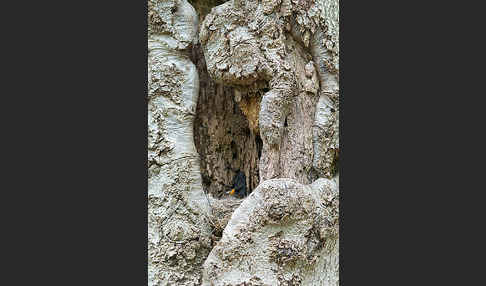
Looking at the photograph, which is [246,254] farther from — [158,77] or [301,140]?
[158,77]

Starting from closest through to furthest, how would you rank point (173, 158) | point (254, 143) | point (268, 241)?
point (268, 241) < point (173, 158) < point (254, 143)

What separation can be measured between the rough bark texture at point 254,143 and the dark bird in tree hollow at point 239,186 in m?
0.05

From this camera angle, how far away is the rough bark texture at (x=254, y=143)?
2928mm

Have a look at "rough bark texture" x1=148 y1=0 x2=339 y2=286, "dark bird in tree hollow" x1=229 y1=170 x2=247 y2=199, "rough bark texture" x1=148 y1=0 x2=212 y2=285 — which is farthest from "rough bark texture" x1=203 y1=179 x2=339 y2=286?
"dark bird in tree hollow" x1=229 y1=170 x2=247 y2=199

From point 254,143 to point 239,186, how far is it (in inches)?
10.4

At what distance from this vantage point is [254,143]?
3.30 meters

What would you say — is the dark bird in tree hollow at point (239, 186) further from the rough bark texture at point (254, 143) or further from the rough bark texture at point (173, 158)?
the rough bark texture at point (173, 158)

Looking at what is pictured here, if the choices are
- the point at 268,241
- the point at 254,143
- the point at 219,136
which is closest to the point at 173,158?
the point at 219,136

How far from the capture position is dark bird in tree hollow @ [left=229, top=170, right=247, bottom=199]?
3328 mm

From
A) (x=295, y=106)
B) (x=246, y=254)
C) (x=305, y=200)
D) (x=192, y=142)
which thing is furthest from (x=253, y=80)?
(x=246, y=254)

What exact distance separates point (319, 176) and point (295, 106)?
0.41 m

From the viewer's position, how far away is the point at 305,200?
117 inches

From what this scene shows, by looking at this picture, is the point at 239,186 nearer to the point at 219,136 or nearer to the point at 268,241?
the point at 219,136

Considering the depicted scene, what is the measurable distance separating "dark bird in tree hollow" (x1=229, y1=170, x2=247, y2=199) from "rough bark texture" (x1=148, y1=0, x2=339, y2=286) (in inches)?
2.0
